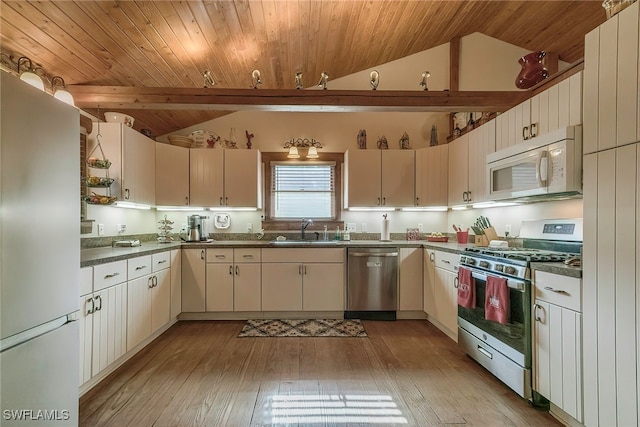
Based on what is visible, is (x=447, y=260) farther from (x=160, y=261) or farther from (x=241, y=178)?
(x=160, y=261)

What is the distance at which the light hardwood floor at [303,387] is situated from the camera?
1719mm

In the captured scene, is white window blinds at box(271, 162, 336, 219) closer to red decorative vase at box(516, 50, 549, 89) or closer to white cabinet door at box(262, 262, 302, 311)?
white cabinet door at box(262, 262, 302, 311)

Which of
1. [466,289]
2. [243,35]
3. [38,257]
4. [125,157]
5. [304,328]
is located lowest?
[304,328]

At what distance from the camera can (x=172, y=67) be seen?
2809mm

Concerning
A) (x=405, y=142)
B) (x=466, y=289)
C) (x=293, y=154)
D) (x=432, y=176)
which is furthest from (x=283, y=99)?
(x=466, y=289)

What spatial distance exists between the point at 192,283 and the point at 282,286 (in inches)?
42.0

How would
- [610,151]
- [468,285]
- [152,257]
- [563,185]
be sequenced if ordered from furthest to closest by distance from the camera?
[152,257] < [468,285] < [563,185] < [610,151]

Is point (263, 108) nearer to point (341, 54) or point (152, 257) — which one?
point (341, 54)

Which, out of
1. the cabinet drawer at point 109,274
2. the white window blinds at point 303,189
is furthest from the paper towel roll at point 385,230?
the cabinet drawer at point 109,274

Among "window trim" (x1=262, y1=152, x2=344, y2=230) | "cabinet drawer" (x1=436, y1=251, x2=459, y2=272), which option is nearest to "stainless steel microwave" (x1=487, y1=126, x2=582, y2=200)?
"cabinet drawer" (x1=436, y1=251, x2=459, y2=272)

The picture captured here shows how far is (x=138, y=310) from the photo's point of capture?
8.16 ft

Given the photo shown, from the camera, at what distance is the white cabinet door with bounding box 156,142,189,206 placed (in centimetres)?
360

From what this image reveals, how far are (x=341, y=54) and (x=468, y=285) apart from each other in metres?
2.96

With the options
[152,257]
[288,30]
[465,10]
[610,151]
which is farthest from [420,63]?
[152,257]
